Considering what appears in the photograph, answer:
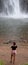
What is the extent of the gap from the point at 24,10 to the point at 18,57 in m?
41.0

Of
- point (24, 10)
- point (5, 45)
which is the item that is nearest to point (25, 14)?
point (24, 10)

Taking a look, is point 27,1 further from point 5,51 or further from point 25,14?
point 5,51

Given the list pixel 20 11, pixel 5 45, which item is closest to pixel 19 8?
pixel 20 11

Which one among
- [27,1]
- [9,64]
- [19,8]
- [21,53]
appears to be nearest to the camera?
[9,64]

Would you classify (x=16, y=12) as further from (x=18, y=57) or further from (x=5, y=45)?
(x=18, y=57)

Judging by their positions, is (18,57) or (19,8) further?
(19,8)

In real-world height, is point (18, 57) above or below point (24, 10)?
above

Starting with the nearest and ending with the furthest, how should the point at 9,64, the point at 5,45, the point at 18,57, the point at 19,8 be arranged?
the point at 9,64, the point at 18,57, the point at 5,45, the point at 19,8

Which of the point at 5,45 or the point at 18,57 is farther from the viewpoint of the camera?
the point at 5,45

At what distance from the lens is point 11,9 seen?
2062 inches

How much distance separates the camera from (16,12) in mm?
52562

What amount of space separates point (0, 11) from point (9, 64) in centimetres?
4192

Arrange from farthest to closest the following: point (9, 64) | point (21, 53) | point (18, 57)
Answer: point (21, 53), point (18, 57), point (9, 64)

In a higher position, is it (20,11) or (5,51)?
(5,51)
